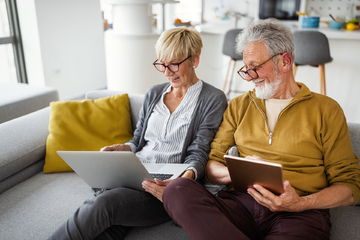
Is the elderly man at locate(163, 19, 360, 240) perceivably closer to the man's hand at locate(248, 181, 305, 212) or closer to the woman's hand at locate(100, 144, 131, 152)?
the man's hand at locate(248, 181, 305, 212)

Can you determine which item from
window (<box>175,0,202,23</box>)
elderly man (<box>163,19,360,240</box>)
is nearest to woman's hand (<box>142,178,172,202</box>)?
elderly man (<box>163,19,360,240</box>)

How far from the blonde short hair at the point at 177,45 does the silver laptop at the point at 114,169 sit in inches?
20.1

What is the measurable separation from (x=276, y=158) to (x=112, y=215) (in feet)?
2.29

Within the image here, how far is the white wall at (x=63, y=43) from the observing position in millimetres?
3850

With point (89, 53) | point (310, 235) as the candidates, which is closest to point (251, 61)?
point (310, 235)

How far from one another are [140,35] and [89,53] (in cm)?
208

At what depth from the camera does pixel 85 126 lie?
5.92 feet

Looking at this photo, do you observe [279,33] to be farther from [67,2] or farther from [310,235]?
[67,2]

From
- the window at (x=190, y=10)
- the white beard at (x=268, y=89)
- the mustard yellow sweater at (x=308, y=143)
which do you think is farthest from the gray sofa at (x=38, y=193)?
the window at (x=190, y=10)

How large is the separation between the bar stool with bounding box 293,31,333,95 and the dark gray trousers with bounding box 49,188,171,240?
88.8 inches

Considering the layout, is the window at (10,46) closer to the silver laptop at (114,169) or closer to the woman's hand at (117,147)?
the woman's hand at (117,147)

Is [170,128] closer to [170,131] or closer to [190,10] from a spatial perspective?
[170,131]

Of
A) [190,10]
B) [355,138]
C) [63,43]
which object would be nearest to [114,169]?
[355,138]

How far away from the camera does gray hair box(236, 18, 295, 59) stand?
1.35 metres
